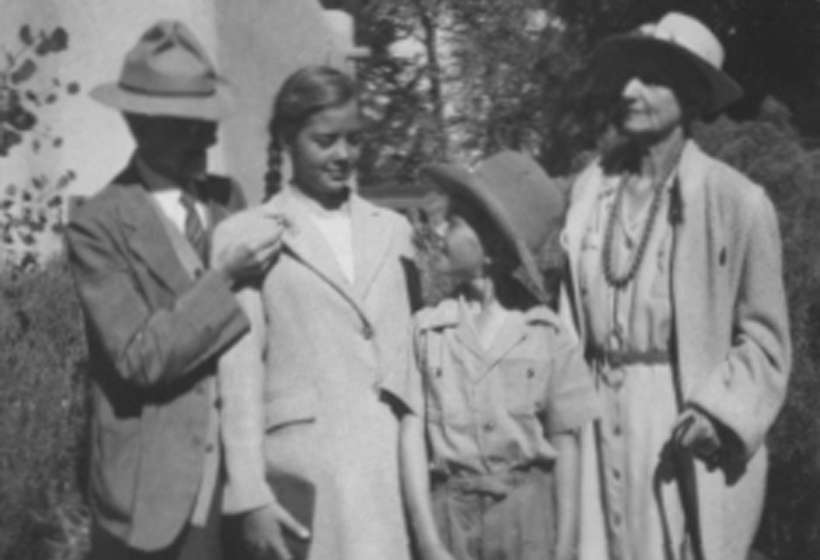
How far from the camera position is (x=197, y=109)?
5.56m

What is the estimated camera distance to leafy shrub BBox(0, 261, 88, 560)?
22.8 feet

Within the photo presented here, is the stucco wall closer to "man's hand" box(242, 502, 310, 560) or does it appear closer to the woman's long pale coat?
the woman's long pale coat

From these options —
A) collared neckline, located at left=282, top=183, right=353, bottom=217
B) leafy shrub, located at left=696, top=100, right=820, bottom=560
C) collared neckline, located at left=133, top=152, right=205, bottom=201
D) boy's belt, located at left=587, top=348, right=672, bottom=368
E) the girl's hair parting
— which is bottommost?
leafy shrub, located at left=696, top=100, right=820, bottom=560

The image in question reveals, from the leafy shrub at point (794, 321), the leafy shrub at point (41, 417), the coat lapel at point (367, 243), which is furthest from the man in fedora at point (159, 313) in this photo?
the leafy shrub at point (794, 321)

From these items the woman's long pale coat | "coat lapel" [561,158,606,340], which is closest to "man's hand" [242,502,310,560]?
the woman's long pale coat

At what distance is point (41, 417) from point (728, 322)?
7.93 feet

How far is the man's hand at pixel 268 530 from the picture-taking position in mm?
5484

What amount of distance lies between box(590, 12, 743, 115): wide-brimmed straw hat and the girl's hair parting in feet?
2.52

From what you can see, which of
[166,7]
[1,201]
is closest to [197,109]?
[1,201]

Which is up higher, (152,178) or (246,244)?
(152,178)

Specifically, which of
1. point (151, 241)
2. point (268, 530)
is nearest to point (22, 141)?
point (151, 241)

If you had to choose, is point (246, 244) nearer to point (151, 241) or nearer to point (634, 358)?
point (151, 241)

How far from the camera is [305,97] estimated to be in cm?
568

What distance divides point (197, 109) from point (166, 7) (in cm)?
344
